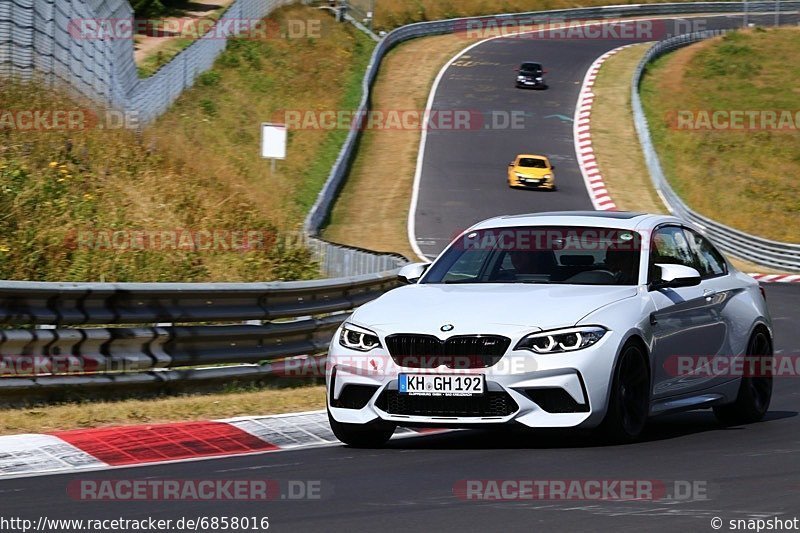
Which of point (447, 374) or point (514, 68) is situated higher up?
point (514, 68)

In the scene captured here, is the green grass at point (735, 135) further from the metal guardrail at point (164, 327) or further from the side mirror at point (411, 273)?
the side mirror at point (411, 273)

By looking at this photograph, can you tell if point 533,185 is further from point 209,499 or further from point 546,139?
point 209,499

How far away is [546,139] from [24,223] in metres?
35.0

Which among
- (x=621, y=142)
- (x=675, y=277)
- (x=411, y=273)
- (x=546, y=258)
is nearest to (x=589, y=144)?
(x=621, y=142)

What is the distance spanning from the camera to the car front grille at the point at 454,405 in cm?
850

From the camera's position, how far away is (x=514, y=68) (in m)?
61.5

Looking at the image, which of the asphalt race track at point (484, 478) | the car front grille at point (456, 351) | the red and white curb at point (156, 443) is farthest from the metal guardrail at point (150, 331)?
the car front grille at point (456, 351)

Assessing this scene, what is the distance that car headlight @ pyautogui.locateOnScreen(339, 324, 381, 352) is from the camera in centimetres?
888

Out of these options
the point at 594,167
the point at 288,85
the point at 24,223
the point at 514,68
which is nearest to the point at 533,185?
the point at 594,167

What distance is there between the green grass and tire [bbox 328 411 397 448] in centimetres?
3360

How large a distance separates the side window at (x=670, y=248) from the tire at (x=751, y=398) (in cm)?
95

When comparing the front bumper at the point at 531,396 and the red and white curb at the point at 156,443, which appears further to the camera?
the front bumper at the point at 531,396

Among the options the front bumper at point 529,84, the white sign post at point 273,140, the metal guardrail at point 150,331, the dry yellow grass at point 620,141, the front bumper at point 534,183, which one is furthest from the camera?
the front bumper at point 529,84

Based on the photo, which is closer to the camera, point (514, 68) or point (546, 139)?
point (546, 139)
